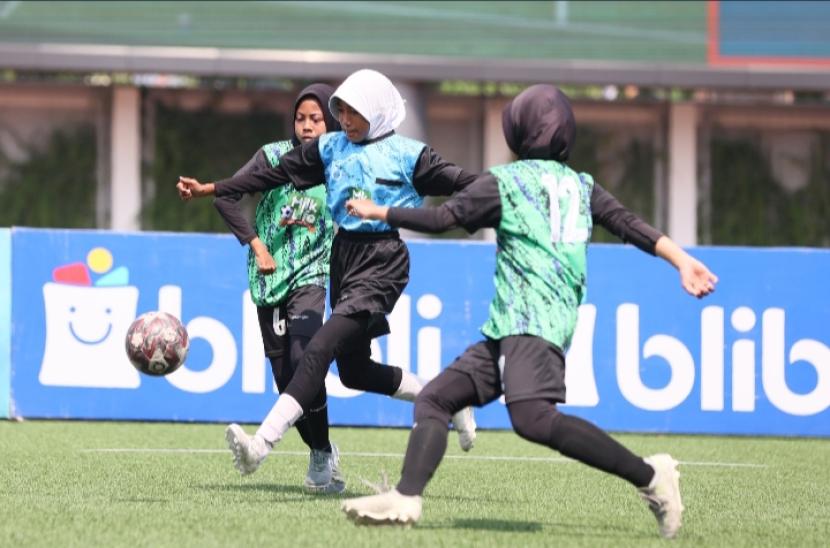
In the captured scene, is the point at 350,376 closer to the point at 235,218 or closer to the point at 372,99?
the point at 235,218

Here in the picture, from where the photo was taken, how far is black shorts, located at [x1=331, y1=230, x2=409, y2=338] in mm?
7910

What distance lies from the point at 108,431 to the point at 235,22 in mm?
9878

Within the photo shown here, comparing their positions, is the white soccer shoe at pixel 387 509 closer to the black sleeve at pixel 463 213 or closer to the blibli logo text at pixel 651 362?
the black sleeve at pixel 463 213

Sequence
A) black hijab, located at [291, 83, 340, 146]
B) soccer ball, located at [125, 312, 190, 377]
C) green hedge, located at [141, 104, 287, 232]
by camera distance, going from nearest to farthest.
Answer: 1. black hijab, located at [291, 83, 340, 146]
2. soccer ball, located at [125, 312, 190, 377]
3. green hedge, located at [141, 104, 287, 232]

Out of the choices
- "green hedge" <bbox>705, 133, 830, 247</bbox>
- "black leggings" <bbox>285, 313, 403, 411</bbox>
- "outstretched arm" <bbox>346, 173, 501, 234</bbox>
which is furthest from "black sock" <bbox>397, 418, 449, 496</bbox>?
"green hedge" <bbox>705, 133, 830, 247</bbox>

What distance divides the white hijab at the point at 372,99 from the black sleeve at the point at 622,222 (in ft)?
4.11

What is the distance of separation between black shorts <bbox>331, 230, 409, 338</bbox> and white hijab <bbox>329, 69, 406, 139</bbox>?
475mm

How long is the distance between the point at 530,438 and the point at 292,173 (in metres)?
2.03

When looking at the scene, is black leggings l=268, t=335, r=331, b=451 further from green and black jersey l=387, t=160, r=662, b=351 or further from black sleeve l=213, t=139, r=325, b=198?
green and black jersey l=387, t=160, r=662, b=351

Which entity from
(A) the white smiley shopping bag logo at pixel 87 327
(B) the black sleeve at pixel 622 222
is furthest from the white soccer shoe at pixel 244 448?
(A) the white smiley shopping bag logo at pixel 87 327

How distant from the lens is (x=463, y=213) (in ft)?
21.9

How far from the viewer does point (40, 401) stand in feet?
42.3

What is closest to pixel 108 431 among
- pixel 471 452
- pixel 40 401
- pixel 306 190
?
pixel 40 401

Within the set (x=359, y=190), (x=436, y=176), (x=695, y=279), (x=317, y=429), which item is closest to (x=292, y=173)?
(x=359, y=190)
